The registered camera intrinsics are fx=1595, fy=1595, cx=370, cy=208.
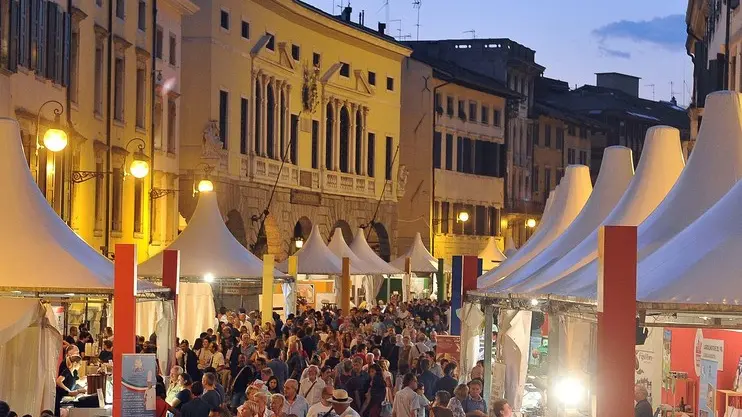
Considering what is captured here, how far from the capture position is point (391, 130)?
67.5m

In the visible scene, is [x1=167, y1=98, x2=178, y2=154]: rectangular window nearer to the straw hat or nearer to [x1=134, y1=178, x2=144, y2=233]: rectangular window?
[x1=134, y1=178, x2=144, y2=233]: rectangular window

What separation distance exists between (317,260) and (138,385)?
26741 millimetres

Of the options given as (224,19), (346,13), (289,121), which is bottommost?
(289,121)

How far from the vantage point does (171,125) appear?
4728 centimetres

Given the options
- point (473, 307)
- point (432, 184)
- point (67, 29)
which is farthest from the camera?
point (432, 184)

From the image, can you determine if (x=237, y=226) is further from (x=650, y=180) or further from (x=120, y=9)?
(x=650, y=180)

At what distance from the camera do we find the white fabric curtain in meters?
24.8

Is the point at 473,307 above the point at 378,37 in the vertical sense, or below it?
below

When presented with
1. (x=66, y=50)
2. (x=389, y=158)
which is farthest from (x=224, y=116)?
(x=66, y=50)

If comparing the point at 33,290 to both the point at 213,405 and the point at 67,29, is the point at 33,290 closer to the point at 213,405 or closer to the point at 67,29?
the point at 213,405

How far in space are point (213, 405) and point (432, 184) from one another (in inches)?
2135

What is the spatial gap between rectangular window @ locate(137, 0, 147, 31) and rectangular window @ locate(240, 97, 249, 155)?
1027 cm

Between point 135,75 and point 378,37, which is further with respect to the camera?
point 378,37

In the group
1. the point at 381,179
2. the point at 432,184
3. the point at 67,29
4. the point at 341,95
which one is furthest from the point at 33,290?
the point at 432,184
